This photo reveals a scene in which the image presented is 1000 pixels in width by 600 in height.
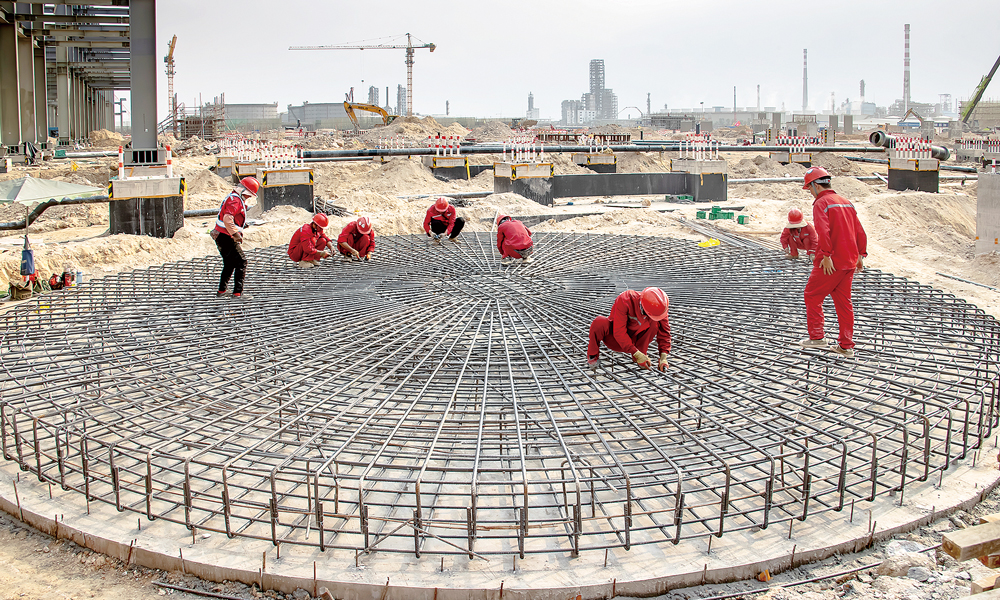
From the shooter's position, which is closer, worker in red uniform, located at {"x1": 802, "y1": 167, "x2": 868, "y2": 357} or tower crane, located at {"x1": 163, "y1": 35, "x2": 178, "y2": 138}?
worker in red uniform, located at {"x1": 802, "y1": 167, "x2": 868, "y2": 357}

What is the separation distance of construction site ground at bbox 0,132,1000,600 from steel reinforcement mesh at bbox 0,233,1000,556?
39 cm

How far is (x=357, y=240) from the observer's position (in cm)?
1149

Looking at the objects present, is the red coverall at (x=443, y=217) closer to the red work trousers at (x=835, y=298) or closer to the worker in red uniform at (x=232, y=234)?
the worker in red uniform at (x=232, y=234)

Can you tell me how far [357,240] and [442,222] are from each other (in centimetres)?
201

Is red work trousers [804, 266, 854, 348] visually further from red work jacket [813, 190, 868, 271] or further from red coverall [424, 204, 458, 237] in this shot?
red coverall [424, 204, 458, 237]

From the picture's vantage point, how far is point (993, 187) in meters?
13.8

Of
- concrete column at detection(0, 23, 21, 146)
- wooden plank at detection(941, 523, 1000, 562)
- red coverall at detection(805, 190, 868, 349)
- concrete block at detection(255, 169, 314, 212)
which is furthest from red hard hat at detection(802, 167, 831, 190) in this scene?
concrete column at detection(0, 23, 21, 146)

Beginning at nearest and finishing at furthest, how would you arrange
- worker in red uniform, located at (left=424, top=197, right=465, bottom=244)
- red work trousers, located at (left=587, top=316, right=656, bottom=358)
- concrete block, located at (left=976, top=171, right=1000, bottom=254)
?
red work trousers, located at (left=587, top=316, right=656, bottom=358) < worker in red uniform, located at (left=424, top=197, right=465, bottom=244) < concrete block, located at (left=976, top=171, right=1000, bottom=254)

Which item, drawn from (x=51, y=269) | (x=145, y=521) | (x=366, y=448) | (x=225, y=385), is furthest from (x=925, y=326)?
(x=51, y=269)

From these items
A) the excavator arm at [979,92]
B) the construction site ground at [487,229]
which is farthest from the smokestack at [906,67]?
the construction site ground at [487,229]

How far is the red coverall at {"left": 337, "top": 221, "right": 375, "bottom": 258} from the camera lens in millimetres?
11352

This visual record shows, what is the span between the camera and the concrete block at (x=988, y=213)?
13758mm

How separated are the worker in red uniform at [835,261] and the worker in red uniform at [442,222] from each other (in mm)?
6904

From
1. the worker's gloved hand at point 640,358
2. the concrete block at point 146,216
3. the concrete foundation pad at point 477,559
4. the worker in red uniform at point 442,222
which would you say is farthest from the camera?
the concrete block at point 146,216
